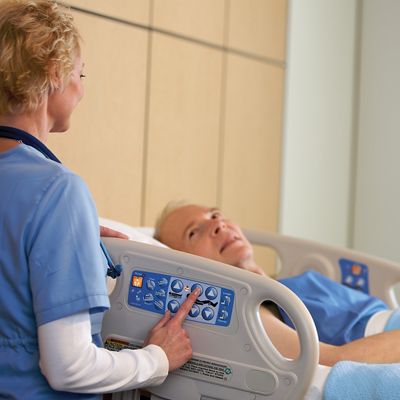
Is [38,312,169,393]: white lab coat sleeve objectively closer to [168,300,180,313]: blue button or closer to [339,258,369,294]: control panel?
[168,300,180,313]: blue button

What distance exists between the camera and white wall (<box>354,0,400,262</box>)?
4609mm

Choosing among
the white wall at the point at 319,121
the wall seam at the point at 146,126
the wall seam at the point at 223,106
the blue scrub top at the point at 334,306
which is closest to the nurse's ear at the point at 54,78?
the blue scrub top at the point at 334,306

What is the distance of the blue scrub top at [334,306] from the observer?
2.43 metres

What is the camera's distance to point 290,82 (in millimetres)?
4398

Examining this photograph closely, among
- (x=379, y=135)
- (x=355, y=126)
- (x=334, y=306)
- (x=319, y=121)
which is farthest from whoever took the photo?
(x=355, y=126)

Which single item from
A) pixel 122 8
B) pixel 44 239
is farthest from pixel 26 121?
pixel 122 8

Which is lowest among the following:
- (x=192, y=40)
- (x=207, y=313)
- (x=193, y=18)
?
(x=207, y=313)

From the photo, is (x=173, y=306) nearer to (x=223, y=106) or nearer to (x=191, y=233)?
(x=191, y=233)

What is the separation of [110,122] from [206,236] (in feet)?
3.34

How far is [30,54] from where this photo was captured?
1601mm

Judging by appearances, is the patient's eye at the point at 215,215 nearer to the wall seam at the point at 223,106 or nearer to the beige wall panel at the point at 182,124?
the beige wall panel at the point at 182,124

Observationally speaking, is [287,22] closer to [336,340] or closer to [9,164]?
[336,340]

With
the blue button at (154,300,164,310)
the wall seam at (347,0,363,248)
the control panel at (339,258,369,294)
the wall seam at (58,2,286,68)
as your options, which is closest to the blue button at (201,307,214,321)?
the blue button at (154,300,164,310)

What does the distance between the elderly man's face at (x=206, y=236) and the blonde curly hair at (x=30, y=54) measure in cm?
111
